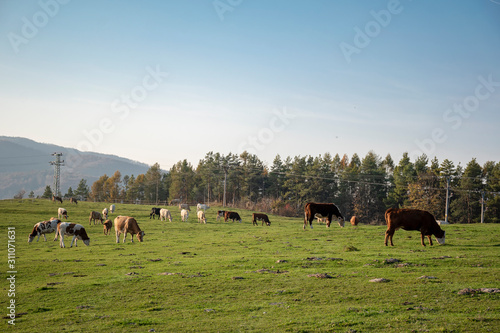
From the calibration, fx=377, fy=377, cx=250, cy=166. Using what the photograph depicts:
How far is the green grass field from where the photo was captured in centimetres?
1010

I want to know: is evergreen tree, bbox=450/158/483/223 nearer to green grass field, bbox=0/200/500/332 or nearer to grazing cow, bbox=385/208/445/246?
green grass field, bbox=0/200/500/332

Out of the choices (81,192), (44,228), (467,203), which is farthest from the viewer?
(81,192)

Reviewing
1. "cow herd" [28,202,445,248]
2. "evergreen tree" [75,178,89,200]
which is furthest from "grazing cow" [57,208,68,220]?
"evergreen tree" [75,178,89,200]

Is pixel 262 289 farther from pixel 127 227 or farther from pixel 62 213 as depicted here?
pixel 62 213

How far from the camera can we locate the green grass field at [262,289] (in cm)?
1010

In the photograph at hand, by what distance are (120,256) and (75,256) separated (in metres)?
2.85

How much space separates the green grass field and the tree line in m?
46.3

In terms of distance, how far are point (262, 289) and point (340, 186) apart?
86.0 meters

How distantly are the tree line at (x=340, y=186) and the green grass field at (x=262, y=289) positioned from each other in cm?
4633

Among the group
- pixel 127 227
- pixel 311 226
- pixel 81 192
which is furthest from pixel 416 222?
pixel 81 192

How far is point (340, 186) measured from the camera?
9675cm

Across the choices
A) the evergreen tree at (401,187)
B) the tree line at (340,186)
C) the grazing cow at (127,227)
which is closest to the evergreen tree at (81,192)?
the tree line at (340,186)

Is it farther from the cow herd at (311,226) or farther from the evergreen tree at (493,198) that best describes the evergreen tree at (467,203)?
the cow herd at (311,226)

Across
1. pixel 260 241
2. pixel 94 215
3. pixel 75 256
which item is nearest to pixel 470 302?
pixel 260 241
